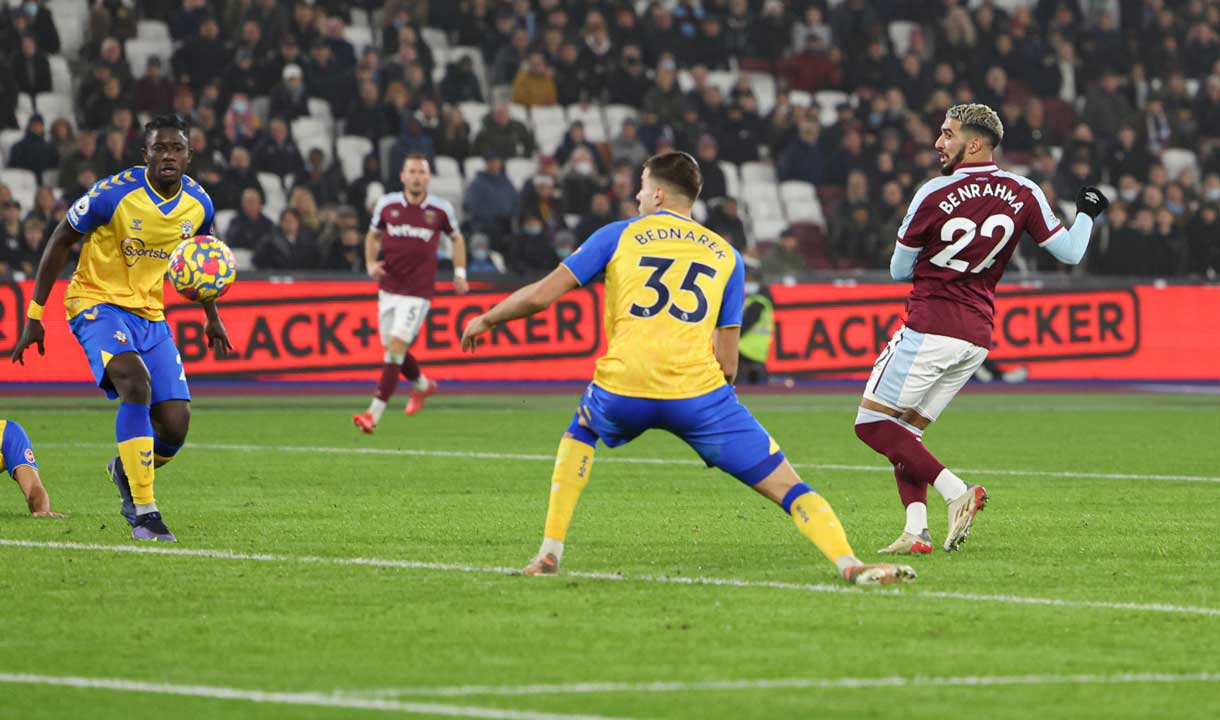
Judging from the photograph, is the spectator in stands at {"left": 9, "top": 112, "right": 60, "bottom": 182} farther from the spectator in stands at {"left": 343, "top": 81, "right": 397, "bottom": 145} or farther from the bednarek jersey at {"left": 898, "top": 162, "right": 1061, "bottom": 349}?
the bednarek jersey at {"left": 898, "top": 162, "right": 1061, "bottom": 349}

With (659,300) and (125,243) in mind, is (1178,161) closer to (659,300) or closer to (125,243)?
(125,243)

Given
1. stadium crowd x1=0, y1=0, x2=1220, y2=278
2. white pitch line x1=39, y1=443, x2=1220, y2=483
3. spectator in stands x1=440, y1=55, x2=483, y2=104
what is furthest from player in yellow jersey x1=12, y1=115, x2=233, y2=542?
spectator in stands x1=440, y1=55, x2=483, y2=104

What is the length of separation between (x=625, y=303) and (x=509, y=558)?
1.71m

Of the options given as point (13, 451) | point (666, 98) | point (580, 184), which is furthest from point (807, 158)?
point (13, 451)

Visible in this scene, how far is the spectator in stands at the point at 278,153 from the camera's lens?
25.4 metres

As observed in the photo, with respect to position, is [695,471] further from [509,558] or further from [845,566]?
[845,566]

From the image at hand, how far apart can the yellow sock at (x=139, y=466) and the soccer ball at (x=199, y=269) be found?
95cm

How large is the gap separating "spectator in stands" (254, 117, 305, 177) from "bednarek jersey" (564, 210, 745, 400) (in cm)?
1772

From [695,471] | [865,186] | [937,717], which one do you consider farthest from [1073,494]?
[865,186]

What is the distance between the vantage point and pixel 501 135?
2722cm

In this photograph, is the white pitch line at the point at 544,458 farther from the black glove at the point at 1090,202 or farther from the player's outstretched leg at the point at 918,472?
the black glove at the point at 1090,202

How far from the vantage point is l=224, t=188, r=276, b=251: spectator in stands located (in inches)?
934

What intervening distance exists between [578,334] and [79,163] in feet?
21.0

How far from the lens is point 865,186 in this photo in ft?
90.5
